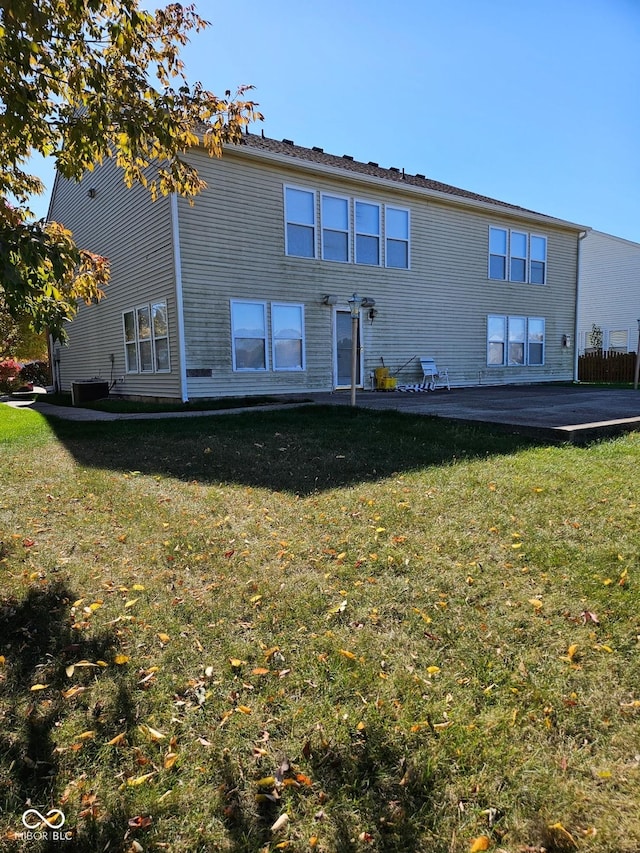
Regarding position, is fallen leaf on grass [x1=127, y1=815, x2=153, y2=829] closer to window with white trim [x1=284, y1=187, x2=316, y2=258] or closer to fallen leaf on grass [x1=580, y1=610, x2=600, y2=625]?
fallen leaf on grass [x1=580, y1=610, x2=600, y2=625]

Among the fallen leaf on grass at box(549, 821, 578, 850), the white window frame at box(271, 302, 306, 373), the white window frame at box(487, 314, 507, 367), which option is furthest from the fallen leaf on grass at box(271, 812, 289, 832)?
the white window frame at box(487, 314, 507, 367)

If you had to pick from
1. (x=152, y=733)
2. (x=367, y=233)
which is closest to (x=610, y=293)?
(x=367, y=233)

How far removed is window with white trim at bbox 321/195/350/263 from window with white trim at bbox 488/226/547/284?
18.5 ft

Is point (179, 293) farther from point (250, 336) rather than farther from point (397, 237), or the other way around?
point (397, 237)

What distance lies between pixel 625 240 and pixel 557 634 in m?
30.7

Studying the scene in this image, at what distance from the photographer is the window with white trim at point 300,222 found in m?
12.2

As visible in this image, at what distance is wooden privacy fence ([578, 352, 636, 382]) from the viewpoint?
2158cm

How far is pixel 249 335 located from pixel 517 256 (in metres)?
10.3

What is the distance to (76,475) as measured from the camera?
5.41 metres

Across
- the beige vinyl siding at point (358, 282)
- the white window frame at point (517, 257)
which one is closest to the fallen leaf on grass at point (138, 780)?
the beige vinyl siding at point (358, 282)

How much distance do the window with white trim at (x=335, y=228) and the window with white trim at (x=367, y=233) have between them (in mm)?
351

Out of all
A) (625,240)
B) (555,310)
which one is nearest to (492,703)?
(555,310)

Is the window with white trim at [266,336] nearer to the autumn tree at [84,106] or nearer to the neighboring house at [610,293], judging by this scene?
the autumn tree at [84,106]

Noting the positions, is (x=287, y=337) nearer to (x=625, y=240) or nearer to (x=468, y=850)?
(x=468, y=850)
